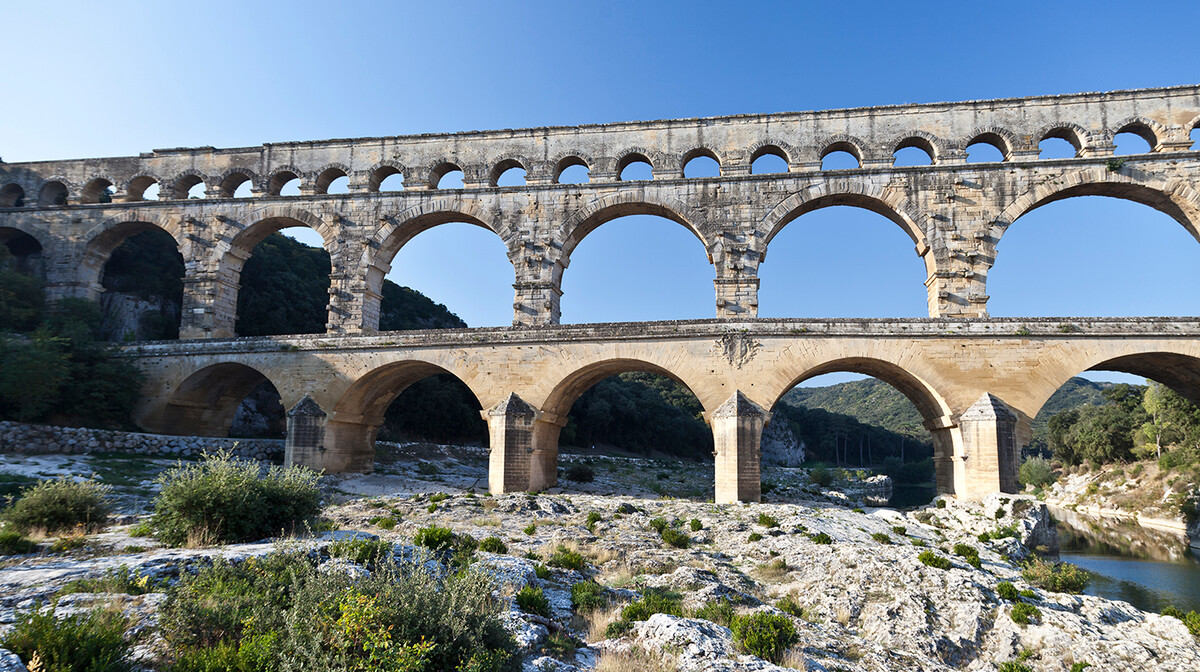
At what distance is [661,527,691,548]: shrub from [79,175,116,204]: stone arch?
27.9 metres

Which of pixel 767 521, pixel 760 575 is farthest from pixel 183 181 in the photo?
pixel 760 575

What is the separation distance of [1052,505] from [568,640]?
164 feet

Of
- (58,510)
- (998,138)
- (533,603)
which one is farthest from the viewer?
(998,138)

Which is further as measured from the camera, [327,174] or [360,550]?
[327,174]

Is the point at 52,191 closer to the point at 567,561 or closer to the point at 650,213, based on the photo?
the point at 650,213

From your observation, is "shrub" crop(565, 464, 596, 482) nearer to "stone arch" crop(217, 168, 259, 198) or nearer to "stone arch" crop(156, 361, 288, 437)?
"stone arch" crop(156, 361, 288, 437)

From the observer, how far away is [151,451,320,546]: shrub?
966 cm

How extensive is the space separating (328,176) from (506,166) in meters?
7.67

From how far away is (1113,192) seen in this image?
71.8ft

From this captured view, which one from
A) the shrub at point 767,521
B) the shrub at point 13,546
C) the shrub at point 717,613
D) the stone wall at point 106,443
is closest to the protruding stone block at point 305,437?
the stone wall at point 106,443

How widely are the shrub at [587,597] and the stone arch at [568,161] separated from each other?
57.2 ft

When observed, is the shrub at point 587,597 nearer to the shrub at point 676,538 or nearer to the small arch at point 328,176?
the shrub at point 676,538

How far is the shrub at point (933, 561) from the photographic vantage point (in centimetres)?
1268

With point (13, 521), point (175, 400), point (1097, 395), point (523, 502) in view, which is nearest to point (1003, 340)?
point (523, 502)
